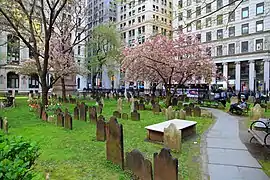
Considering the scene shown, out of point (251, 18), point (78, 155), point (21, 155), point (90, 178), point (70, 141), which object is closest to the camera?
point (21, 155)

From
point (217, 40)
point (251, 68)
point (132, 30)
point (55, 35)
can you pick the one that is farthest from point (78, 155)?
point (132, 30)

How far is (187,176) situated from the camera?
4.65 m

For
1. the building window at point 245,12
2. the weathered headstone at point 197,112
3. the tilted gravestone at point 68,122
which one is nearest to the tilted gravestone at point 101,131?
the tilted gravestone at point 68,122

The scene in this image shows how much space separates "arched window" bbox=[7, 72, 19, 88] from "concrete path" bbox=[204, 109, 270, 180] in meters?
48.2

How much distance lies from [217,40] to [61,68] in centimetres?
3334

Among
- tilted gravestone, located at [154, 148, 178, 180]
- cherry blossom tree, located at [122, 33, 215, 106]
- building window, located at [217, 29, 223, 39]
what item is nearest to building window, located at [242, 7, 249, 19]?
building window, located at [217, 29, 223, 39]

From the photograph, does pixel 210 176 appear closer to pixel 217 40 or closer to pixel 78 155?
pixel 78 155

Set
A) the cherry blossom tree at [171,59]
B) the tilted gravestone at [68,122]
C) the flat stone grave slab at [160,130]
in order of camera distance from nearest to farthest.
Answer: the flat stone grave slab at [160,130] → the tilted gravestone at [68,122] → the cherry blossom tree at [171,59]

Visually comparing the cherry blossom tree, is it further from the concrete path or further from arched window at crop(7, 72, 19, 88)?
arched window at crop(7, 72, 19, 88)

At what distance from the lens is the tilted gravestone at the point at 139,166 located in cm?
408

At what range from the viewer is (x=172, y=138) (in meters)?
6.41

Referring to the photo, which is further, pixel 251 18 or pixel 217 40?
pixel 217 40

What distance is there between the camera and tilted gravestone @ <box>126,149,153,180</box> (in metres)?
4.08

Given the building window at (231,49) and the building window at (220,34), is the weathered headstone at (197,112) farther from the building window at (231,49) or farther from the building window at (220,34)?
the building window at (220,34)
